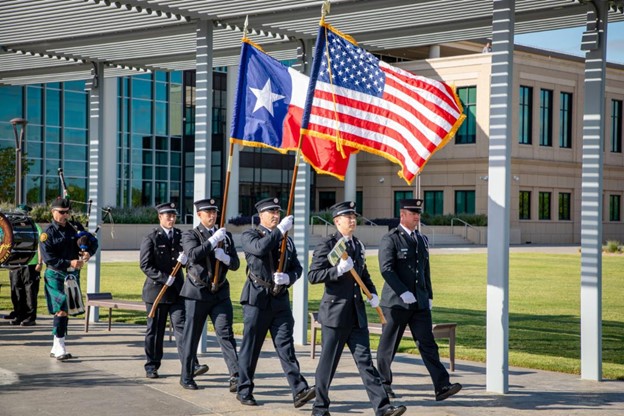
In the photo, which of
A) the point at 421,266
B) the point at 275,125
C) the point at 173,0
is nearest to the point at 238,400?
the point at 421,266

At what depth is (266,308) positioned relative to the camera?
9.24 m

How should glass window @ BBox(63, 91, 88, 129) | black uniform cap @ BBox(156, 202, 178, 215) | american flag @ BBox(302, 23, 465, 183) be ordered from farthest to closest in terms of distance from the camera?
glass window @ BBox(63, 91, 88, 129) < black uniform cap @ BBox(156, 202, 178, 215) < american flag @ BBox(302, 23, 465, 183)

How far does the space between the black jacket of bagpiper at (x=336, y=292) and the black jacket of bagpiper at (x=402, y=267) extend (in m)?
0.65

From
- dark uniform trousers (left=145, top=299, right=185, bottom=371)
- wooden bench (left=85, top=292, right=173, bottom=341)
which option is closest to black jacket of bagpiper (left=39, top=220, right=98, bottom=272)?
dark uniform trousers (left=145, top=299, right=185, bottom=371)

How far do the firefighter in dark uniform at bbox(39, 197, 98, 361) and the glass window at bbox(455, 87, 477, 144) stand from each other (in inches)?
2014

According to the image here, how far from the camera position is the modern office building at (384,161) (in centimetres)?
5456

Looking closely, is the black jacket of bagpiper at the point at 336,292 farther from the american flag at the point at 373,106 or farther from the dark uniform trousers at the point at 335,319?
the american flag at the point at 373,106

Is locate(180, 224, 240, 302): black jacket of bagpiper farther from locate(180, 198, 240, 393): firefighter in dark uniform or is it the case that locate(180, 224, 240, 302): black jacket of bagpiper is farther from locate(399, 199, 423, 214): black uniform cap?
locate(399, 199, 423, 214): black uniform cap

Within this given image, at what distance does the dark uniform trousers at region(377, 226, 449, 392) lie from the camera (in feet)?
30.6

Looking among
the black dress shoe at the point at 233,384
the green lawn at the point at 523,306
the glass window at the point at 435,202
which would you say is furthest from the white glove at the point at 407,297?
the glass window at the point at 435,202

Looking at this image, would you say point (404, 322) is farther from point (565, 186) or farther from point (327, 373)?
point (565, 186)

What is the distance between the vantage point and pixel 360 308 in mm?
8719

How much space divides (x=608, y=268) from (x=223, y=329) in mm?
27539

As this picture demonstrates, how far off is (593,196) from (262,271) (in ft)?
14.2
